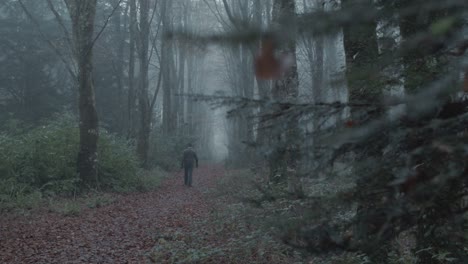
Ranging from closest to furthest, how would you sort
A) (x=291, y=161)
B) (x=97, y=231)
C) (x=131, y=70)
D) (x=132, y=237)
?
(x=291, y=161), (x=132, y=237), (x=97, y=231), (x=131, y=70)

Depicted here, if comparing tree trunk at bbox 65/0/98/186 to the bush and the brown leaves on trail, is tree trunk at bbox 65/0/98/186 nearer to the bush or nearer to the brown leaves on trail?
the bush

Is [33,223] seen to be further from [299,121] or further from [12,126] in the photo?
[299,121]

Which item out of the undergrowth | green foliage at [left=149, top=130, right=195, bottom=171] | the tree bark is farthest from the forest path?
green foliage at [left=149, top=130, right=195, bottom=171]

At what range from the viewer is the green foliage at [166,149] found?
82.9ft

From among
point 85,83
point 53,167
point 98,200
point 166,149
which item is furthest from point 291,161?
point 166,149

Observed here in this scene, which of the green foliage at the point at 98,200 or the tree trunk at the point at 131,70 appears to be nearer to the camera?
the green foliage at the point at 98,200

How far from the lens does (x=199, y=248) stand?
806 centimetres

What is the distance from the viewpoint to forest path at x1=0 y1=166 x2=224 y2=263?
8.05 meters

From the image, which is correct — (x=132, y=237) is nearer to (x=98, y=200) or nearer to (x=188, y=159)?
(x=98, y=200)

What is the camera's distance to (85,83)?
14.6 meters

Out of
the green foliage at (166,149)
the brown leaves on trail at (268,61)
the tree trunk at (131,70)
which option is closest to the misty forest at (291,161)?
the brown leaves on trail at (268,61)

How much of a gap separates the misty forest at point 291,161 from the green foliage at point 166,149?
2541 mm

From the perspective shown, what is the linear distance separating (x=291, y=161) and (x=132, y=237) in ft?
23.8

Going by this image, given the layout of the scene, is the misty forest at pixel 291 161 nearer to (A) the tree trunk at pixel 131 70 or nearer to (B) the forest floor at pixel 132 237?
(B) the forest floor at pixel 132 237
